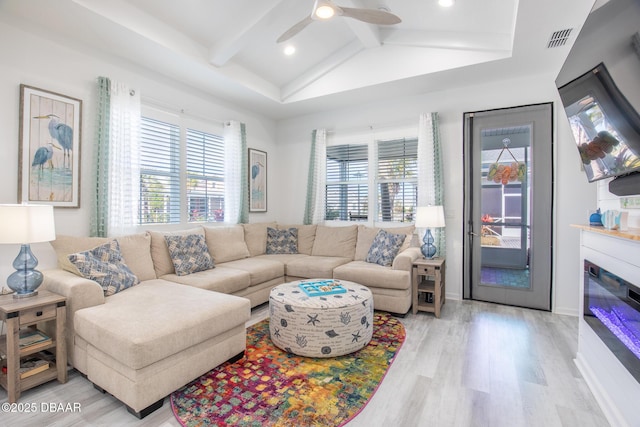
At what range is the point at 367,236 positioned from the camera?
428 cm

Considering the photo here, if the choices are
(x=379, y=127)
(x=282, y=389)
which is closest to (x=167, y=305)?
(x=282, y=389)

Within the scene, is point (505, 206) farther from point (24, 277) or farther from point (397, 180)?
point (24, 277)

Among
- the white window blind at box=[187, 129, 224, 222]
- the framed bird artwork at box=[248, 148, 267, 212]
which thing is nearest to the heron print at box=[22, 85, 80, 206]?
the white window blind at box=[187, 129, 224, 222]

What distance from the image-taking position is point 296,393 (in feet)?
6.45

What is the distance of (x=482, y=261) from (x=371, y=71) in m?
2.74

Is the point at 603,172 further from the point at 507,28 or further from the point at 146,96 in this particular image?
the point at 146,96

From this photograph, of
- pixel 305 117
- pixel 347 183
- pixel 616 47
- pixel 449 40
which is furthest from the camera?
pixel 305 117

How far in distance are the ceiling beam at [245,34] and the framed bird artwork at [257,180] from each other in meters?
1.65

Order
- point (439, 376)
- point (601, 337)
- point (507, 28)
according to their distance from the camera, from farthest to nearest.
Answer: point (507, 28) → point (439, 376) → point (601, 337)

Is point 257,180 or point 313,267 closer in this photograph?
point 313,267

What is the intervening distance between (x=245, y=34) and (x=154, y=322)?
275 centimetres

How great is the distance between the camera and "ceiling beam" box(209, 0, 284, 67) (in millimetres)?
2913

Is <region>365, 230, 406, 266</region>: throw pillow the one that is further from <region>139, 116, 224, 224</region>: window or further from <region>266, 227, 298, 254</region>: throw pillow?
<region>139, 116, 224, 224</region>: window

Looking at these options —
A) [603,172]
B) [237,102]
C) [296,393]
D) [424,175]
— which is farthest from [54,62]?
[603,172]
